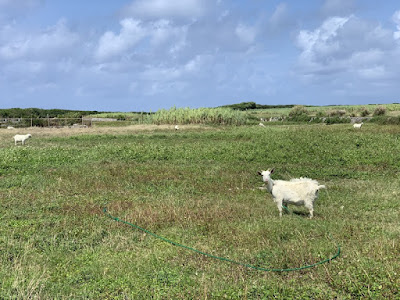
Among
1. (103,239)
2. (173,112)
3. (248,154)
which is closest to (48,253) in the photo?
(103,239)

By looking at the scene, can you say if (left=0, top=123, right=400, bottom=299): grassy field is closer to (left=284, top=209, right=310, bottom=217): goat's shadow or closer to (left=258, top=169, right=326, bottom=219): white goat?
(left=284, top=209, right=310, bottom=217): goat's shadow

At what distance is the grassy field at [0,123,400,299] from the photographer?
20.4ft

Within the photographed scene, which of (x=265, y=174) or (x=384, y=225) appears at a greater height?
(x=265, y=174)

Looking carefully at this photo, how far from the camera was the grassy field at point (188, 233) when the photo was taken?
20.4ft

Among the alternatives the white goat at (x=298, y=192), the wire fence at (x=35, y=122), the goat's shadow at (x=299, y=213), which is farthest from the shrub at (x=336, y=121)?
the white goat at (x=298, y=192)

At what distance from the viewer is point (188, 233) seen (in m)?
8.95

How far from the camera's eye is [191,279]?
21.2ft

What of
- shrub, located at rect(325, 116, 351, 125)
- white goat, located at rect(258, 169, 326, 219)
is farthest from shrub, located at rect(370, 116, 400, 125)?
white goat, located at rect(258, 169, 326, 219)

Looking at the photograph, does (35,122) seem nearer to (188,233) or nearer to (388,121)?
(388,121)

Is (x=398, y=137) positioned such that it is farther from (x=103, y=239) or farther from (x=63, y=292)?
(x=63, y=292)

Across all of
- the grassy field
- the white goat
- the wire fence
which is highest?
the wire fence

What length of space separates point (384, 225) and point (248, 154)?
12.7 metres

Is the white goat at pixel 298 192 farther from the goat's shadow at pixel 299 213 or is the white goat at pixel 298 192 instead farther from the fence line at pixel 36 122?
the fence line at pixel 36 122

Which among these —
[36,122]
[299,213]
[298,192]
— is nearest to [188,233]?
[298,192]
